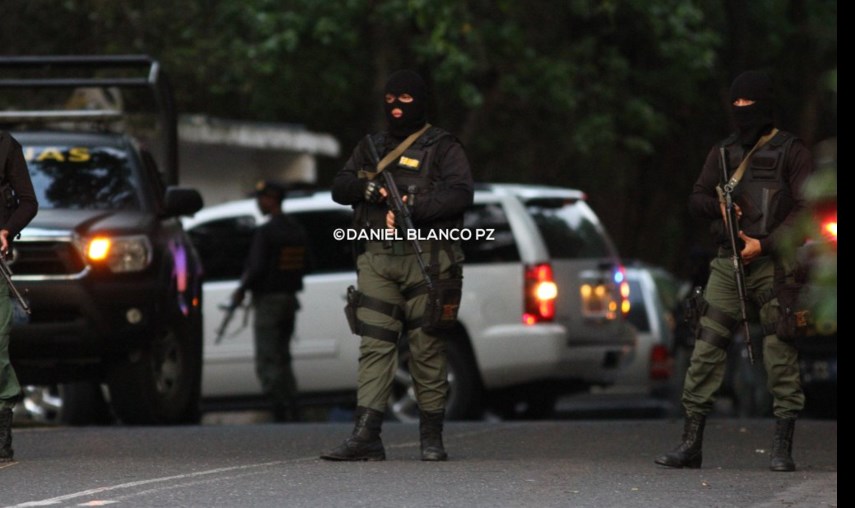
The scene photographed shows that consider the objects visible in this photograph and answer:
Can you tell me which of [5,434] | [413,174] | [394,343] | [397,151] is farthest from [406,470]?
[5,434]

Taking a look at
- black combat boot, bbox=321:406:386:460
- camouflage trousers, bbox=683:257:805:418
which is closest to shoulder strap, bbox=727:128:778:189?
camouflage trousers, bbox=683:257:805:418

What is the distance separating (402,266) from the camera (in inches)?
378

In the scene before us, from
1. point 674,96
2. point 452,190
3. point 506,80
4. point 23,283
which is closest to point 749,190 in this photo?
point 452,190

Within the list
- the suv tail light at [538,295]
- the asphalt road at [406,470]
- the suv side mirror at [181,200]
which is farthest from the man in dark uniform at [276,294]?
the asphalt road at [406,470]

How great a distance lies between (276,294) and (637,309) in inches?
193

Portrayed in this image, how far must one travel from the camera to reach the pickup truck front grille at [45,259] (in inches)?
478

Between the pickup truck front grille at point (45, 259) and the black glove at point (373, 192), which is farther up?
the black glove at point (373, 192)

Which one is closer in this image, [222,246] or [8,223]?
[8,223]

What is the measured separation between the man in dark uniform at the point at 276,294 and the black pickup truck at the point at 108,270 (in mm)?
1669

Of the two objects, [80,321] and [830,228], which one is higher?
[830,228]

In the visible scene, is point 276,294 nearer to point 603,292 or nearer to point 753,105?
point 603,292

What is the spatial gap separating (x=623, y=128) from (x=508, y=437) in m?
Answer: 16.6

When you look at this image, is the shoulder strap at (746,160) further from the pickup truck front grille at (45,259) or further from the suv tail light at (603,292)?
the suv tail light at (603,292)

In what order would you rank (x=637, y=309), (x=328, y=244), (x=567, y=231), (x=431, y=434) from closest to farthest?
(x=431, y=434), (x=567, y=231), (x=328, y=244), (x=637, y=309)
